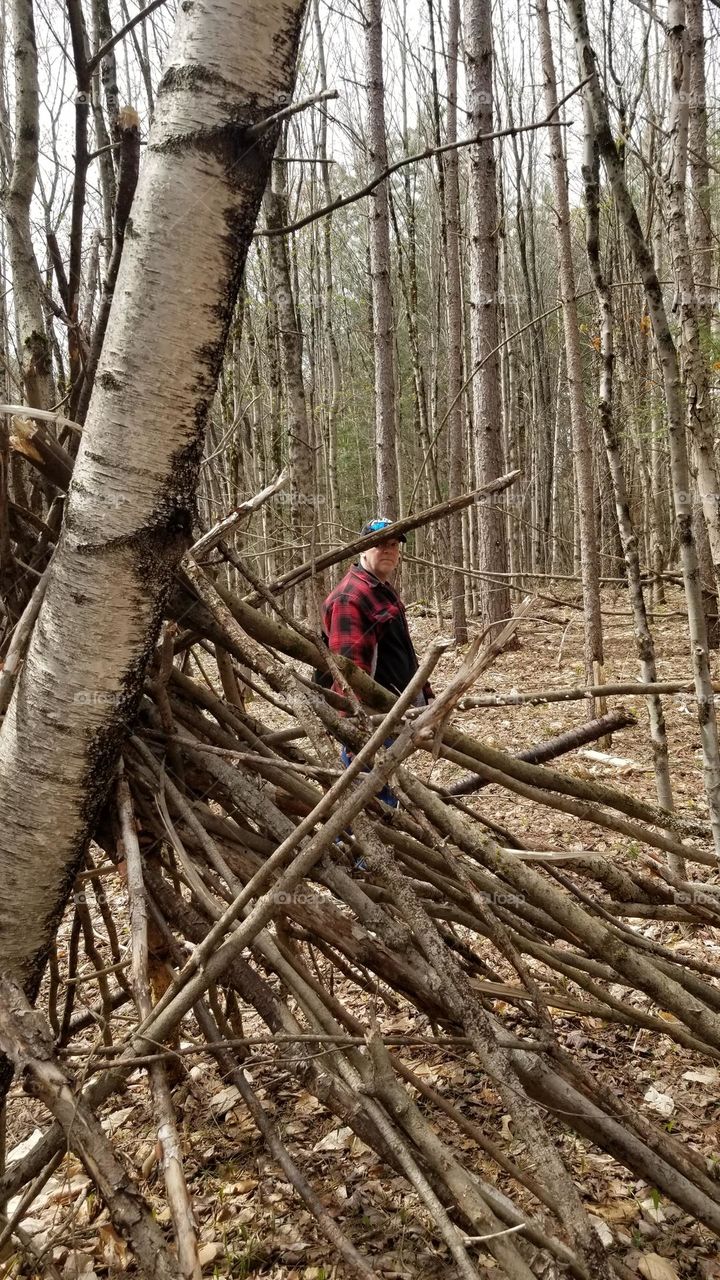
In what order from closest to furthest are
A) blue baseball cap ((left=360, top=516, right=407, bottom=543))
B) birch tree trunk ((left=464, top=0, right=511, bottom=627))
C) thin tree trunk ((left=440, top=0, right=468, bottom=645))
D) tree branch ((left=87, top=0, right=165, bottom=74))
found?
1. tree branch ((left=87, top=0, right=165, bottom=74))
2. blue baseball cap ((left=360, top=516, right=407, bottom=543))
3. birch tree trunk ((left=464, top=0, right=511, bottom=627))
4. thin tree trunk ((left=440, top=0, right=468, bottom=645))

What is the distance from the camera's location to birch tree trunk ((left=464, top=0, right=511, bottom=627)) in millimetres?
7289

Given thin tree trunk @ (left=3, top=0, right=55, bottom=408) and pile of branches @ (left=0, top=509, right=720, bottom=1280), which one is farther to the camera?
thin tree trunk @ (left=3, top=0, right=55, bottom=408)

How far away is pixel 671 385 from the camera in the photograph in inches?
88.5

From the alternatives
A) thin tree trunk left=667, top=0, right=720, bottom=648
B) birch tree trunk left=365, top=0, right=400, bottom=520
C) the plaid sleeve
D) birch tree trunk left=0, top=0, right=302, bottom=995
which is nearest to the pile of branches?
birch tree trunk left=0, top=0, right=302, bottom=995

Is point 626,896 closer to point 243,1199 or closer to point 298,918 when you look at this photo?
point 298,918

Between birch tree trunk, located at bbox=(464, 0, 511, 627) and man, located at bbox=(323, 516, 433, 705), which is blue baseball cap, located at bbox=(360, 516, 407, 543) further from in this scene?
birch tree trunk, located at bbox=(464, 0, 511, 627)

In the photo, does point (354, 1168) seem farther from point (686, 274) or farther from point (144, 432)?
point (686, 274)

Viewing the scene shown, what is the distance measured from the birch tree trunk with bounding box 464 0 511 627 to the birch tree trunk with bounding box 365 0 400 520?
1012 mm

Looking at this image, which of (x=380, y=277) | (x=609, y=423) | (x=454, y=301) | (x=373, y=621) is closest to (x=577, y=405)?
(x=380, y=277)

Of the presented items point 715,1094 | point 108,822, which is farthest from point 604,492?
point 108,822

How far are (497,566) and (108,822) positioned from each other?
748 cm

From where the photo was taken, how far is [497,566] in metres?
8.73

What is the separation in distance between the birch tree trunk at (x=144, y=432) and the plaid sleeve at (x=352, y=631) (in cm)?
228

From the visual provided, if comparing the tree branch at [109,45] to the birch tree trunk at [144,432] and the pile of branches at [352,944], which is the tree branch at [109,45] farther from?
the pile of branches at [352,944]
